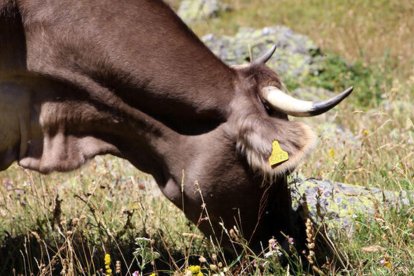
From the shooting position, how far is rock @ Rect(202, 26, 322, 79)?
37.4 feet

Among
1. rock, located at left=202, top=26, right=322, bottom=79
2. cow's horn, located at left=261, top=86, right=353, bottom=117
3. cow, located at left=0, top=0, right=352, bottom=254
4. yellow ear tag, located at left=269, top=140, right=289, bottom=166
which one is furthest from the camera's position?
rock, located at left=202, top=26, right=322, bottom=79

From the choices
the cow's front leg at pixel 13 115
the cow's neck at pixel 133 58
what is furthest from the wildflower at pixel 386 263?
the cow's front leg at pixel 13 115

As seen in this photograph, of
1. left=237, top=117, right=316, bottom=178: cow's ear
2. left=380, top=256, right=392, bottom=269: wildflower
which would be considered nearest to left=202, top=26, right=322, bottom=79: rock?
left=237, top=117, right=316, bottom=178: cow's ear

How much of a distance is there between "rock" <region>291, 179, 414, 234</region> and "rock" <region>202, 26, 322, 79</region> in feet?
15.1

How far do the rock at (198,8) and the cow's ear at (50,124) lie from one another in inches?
542

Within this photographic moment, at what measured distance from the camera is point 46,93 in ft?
18.7

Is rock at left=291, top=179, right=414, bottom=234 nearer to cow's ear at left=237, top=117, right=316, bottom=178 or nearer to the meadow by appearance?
the meadow

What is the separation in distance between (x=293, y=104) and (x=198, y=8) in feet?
50.2

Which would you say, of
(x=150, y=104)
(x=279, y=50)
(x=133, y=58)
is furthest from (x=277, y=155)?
(x=279, y=50)

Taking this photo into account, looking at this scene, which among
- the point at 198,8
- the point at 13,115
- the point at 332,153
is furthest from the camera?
the point at 198,8

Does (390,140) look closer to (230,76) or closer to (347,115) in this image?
(347,115)

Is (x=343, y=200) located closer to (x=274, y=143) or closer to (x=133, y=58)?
(x=274, y=143)

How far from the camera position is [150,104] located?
18.1 feet

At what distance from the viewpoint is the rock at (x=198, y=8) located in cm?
1961
